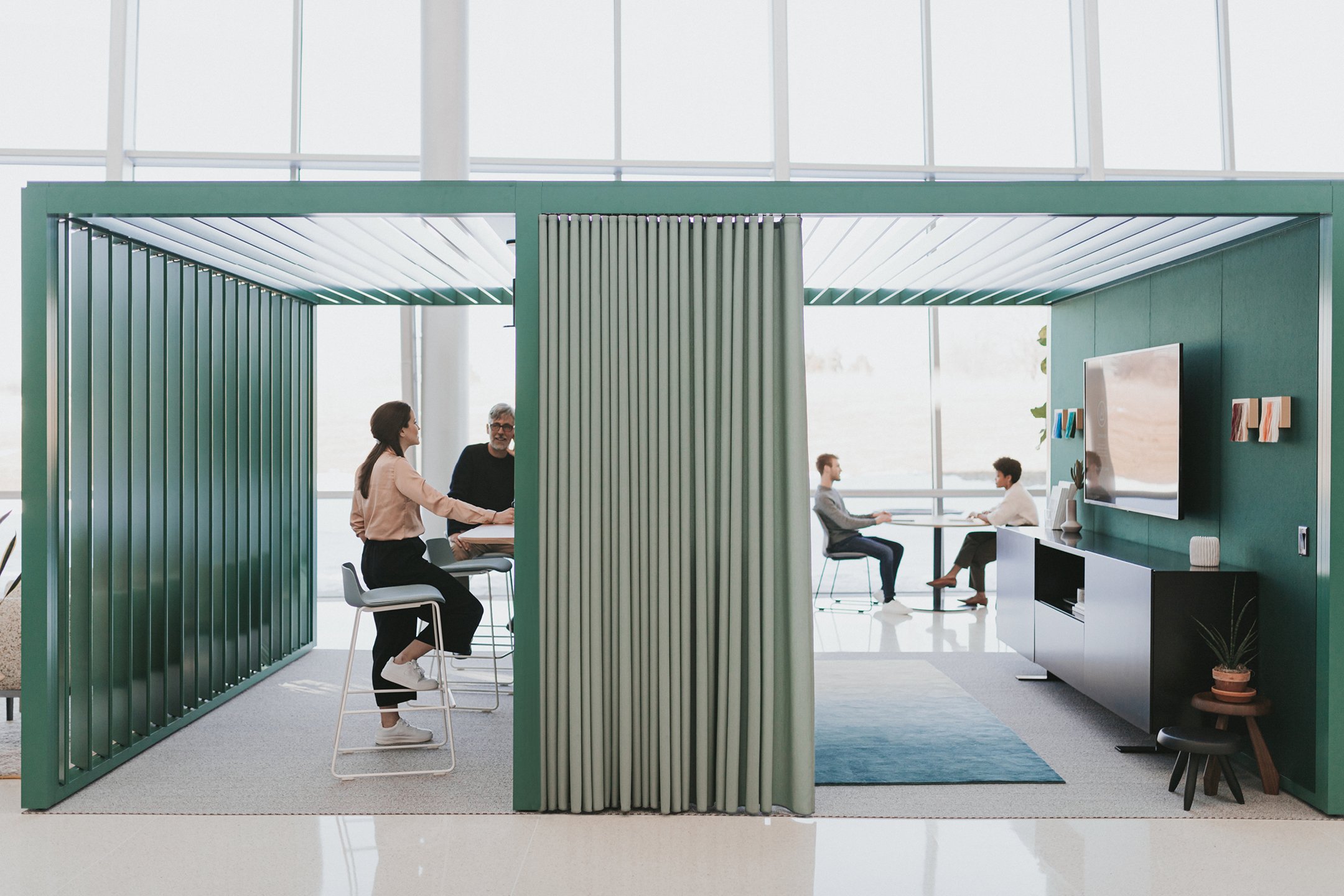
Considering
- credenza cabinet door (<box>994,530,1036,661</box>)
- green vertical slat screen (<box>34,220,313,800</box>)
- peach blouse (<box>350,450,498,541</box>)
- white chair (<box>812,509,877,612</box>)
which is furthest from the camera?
white chair (<box>812,509,877,612</box>)

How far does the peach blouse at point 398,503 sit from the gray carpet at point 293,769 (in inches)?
42.9

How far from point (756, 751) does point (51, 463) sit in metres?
3.21

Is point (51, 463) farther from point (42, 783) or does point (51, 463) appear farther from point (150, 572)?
point (42, 783)

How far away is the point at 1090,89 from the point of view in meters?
8.75

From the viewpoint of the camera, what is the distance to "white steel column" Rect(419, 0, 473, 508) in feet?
27.0

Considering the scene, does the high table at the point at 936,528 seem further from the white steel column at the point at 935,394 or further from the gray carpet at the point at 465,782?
the gray carpet at the point at 465,782

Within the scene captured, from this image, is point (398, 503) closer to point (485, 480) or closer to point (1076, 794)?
point (485, 480)

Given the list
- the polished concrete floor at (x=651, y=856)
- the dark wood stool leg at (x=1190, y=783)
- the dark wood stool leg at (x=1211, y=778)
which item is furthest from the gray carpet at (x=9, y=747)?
the dark wood stool leg at (x=1211, y=778)

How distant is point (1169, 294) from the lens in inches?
213

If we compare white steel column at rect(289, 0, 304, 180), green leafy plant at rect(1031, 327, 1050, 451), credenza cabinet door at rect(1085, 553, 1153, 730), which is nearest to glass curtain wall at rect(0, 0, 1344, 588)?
white steel column at rect(289, 0, 304, 180)


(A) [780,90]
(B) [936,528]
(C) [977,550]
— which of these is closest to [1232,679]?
(B) [936,528]

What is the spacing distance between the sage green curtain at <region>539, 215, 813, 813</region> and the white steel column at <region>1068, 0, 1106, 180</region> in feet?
19.3

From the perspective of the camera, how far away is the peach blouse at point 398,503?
4.75 meters

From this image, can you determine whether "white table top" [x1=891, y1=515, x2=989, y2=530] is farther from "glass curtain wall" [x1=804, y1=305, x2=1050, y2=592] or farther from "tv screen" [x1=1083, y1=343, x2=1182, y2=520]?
"tv screen" [x1=1083, y1=343, x2=1182, y2=520]
